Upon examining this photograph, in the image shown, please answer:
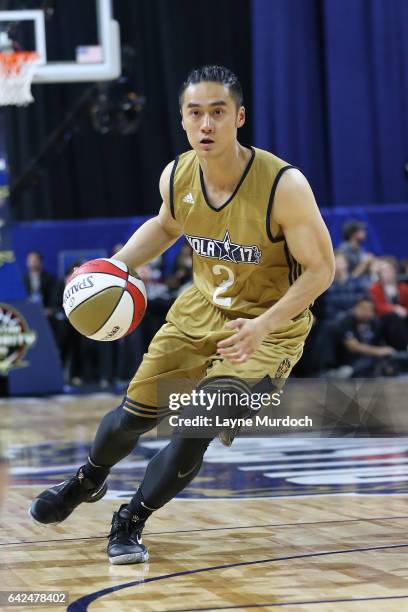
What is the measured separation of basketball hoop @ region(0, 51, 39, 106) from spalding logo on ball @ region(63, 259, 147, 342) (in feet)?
25.0

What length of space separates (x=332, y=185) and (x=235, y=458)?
11.7 m

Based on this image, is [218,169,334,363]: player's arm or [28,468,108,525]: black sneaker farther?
[28,468,108,525]: black sneaker

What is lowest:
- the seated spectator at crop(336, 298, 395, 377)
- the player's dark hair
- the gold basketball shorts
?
the seated spectator at crop(336, 298, 395, 377)

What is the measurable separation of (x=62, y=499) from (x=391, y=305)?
918cm

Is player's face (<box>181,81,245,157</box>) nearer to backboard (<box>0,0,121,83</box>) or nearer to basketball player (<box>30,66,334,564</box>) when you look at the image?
basketball player (<box>30,66,334,564</box>)

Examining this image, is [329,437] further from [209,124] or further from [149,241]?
[209,124]

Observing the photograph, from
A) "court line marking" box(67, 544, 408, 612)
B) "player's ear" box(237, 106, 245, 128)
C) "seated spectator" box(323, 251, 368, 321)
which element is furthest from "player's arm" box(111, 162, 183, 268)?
"seated spectator" box(323, 251, 368, 321)

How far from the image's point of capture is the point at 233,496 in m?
5.97

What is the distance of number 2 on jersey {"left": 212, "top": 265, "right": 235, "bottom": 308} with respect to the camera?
458 centimetres

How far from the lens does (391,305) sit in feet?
44.2

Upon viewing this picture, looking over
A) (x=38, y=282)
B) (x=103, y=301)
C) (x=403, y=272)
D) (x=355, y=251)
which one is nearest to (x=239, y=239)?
(x=103, y=301)

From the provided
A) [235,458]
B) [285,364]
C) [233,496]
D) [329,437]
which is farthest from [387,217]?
[285,364]

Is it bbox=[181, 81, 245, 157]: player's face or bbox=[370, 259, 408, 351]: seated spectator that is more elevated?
bbox=[181, 81, 245, 157]: player's face

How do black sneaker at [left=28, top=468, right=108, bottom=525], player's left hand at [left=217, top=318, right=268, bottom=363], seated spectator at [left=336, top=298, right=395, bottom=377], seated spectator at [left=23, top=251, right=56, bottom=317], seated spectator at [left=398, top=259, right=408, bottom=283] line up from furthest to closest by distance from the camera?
seated spectator at [left=398, top=259, right=408, bottom=283] < seated spectator at [left=23, top=251, right=56, bottom=317] < seated spectator at [left=336, top=298, right=395, bottom=377] < black sneaker at [left=28, top=468, right=108, bottom=525] < player's left hand at [left=217, top=318, right=268, bottom=363]
